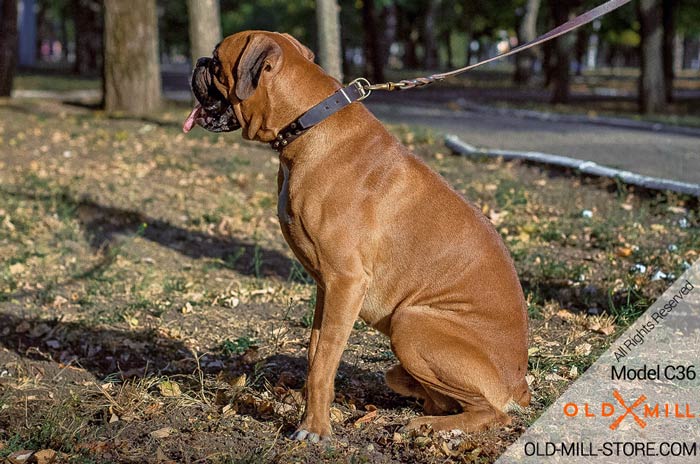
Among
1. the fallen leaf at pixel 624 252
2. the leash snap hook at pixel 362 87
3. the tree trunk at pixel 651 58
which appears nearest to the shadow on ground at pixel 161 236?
the fallen leaf at pixel 624 252

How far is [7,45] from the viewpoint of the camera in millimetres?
19219

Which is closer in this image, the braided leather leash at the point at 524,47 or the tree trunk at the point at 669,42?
the braided leather leash at the point at 524,47

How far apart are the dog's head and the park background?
140 centimetres

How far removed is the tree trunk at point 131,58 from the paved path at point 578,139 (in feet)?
14.0

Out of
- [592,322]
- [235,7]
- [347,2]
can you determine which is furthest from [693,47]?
[592,322]

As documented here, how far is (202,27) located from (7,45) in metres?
6.90

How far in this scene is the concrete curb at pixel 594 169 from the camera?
8898mm

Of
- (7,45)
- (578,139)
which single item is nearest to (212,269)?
(578,139)

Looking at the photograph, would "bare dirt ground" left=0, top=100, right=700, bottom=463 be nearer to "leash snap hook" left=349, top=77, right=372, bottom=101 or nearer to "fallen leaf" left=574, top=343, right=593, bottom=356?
"fallen leaf" left=574, top=343, right=593, bottom=356

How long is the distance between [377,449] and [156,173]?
7.39 meters

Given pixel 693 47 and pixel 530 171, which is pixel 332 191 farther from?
pixel 693 47

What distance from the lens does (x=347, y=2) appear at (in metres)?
41.0

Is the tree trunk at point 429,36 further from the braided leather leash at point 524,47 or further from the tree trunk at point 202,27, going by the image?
the braided leather leash at point 524,47

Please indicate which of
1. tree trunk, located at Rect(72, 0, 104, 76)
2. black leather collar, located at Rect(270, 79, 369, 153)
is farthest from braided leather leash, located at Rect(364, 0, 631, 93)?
tree trunk, located at Rect(72, 0, 104, 76)
